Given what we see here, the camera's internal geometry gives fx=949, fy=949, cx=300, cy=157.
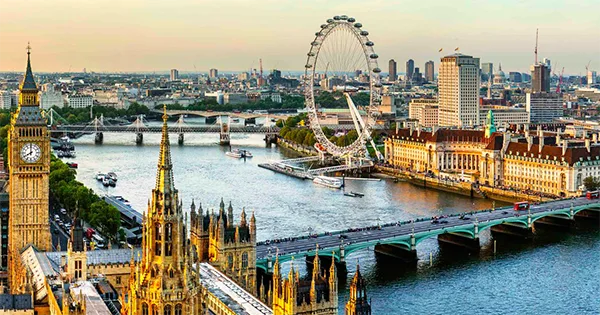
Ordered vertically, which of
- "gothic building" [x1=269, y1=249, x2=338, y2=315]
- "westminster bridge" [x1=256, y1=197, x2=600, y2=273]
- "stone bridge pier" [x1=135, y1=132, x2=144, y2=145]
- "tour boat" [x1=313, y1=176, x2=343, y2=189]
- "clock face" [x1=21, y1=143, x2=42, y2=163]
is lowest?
"westminster bridge" [x1=256, y1=197, x2=600, y2=273]

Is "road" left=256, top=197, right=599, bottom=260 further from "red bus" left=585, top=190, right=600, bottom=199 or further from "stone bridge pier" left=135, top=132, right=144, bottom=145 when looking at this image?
"stone bridge pier" left=135, top=132, right=144, bottom=145

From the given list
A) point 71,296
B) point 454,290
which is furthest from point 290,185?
point 71,296

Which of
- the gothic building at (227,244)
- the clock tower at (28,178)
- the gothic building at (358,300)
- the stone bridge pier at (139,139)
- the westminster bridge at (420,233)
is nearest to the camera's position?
the gothic building at (358,300)

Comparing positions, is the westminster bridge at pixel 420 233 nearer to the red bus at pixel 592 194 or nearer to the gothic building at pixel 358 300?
the red bus at pixel 592 194

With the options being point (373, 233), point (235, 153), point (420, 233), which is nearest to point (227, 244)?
point (373, 233)

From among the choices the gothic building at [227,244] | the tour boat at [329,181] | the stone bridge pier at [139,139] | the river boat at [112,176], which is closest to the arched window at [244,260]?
the gothic building at [227,244]

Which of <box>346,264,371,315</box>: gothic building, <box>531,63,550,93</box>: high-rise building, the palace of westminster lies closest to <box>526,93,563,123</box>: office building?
<box>531,63,550,93</box>: high-rise building

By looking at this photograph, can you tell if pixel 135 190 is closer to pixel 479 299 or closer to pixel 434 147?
pixel 434 147
